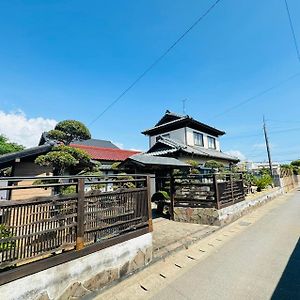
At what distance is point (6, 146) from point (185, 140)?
74.0ft

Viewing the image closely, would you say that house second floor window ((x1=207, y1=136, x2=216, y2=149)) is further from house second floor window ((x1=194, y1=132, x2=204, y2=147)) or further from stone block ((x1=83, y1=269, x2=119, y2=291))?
stone block ((x1=83, y1=269, x2=119, y2=291))

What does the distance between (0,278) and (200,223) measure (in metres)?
7.37

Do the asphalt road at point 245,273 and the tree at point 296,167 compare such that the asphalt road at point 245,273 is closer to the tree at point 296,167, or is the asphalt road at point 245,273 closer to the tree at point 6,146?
the tree at point 6,146

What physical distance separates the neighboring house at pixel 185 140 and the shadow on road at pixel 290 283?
36.5 feet

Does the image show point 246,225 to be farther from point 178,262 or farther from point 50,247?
point 50,247

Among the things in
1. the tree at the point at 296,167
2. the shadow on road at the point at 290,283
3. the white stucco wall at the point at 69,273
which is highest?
the tree at the point at 296,167

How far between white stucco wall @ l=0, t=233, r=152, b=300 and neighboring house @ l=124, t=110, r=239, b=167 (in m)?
11.6

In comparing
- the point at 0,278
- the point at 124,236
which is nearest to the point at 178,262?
the point at 124,236

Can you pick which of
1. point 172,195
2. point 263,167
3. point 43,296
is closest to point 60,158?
point 43,296

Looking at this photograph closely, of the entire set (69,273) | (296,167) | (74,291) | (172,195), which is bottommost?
(74,291)

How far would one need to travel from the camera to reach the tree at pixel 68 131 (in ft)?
31.4

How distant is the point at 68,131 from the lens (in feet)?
32.0

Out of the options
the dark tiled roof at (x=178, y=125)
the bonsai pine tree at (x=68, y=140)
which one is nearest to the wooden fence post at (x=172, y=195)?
the bonsai pine tree at (x=68, y=140)

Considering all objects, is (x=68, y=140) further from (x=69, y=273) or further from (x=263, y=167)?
(x=263, y=167)
